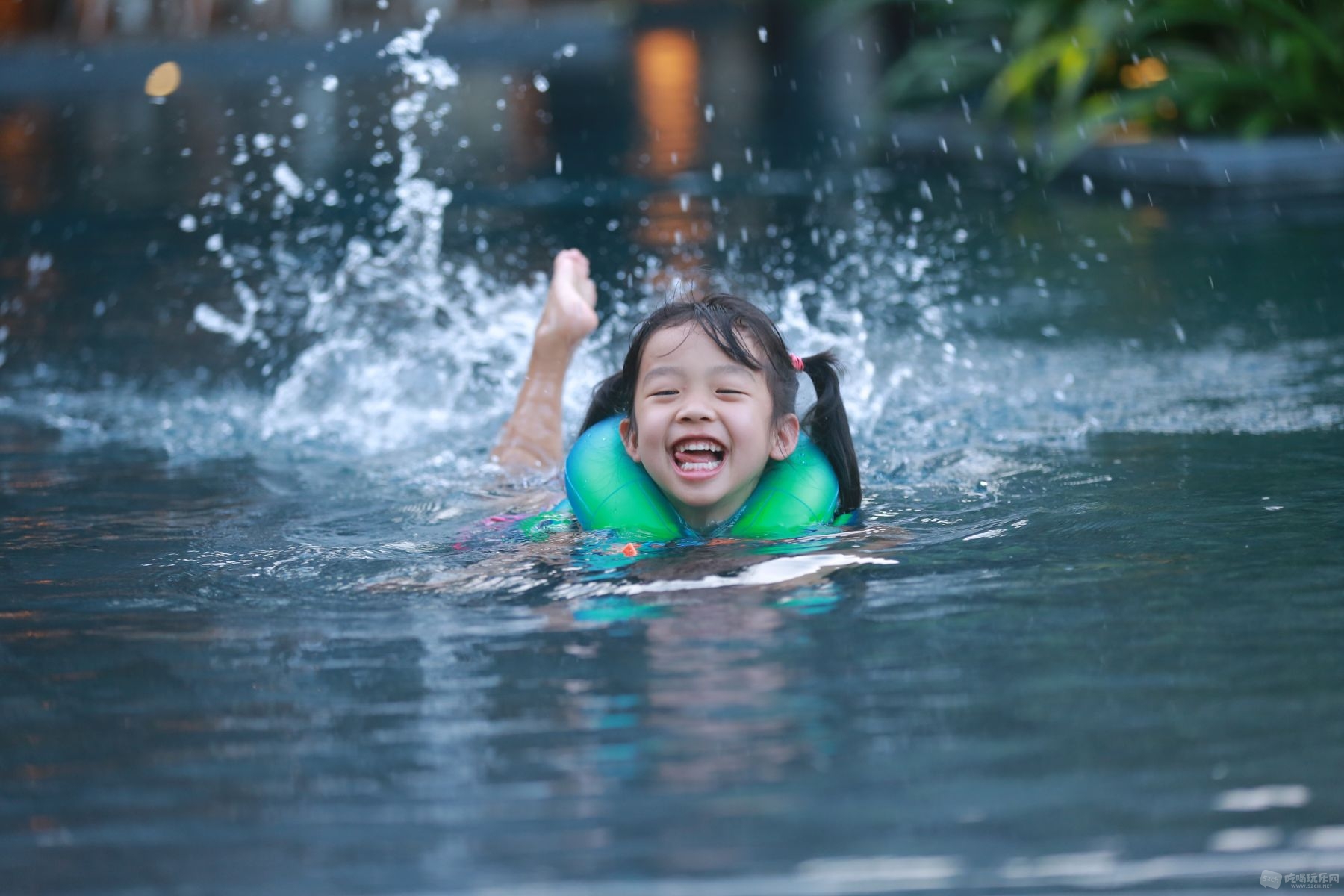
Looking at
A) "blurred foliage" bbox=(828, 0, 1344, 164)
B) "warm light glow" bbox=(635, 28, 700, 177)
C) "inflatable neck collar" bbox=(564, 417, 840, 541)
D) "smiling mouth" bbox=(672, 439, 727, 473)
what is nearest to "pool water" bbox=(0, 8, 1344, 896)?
"inflatable neck collar" bbox=(564, 417, 840, 541)

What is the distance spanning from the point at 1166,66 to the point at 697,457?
25.0ft

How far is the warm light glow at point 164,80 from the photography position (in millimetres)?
17859

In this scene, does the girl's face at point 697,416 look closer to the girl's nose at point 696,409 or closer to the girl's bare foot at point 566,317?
the girl's nose at point 696,409

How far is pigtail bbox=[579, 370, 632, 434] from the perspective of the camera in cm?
407

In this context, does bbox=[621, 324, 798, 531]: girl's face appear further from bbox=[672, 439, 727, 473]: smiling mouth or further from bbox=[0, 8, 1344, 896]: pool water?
bbox=[0, 8, 1344, 896]: pool water

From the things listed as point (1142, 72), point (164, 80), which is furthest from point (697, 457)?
point (164, 80)

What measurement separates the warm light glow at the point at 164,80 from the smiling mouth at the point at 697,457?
15081 mm

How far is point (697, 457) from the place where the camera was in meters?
3.68

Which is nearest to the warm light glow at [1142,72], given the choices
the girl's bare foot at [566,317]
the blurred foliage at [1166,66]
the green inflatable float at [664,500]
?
the blurred foliage at [1166,66]

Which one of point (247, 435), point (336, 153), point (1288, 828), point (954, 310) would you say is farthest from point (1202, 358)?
point (336, 153)

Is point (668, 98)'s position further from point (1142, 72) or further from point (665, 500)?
point (665, 500)

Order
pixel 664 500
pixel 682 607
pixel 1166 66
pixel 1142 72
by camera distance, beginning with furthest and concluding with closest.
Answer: pixel 1142 72 → pixel 1166 66 → pixel 664 500 → pixel 682 607

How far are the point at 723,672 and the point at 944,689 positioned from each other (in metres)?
0.37

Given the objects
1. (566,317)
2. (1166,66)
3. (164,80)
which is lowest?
(566,317)
